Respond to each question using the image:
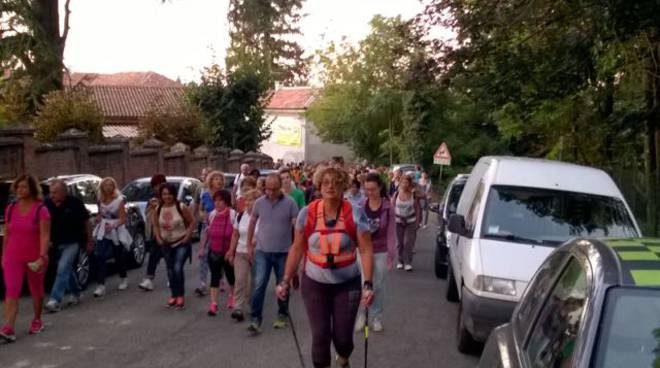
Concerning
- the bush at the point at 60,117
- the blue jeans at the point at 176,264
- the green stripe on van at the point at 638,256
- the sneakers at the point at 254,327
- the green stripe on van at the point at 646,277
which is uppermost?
the bush at the point at 60,117

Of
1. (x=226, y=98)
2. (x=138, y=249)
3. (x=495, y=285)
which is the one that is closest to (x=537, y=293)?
(x=495, y=285)

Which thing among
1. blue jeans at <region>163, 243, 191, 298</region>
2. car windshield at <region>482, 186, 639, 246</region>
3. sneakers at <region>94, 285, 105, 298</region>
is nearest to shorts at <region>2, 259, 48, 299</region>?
blue jeans at <region>163, 243, 191, 298</region>

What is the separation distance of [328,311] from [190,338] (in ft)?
10.00

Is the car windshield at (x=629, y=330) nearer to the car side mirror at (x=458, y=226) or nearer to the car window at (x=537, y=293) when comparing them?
the car window at (x=537, y=293)

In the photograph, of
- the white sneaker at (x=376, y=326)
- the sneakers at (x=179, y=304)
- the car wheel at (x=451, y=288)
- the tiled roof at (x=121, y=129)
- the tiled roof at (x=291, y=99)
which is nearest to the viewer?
the white sneaker at (x=376, y=326)

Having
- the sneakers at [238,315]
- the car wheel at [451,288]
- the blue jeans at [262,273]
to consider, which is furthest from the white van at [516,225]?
the sneakers at [238,315]

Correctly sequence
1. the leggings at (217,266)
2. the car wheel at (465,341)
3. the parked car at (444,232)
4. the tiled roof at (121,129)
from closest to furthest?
the car wheel at (465,341) < the leggings at (217,266) < the parked car at (444,232) < the tiled roof at (121,129)

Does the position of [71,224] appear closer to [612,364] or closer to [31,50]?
[612,364]

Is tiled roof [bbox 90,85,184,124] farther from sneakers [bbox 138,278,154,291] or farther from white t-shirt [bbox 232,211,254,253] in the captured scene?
white t-shirt [bbox 232,211,254,253]

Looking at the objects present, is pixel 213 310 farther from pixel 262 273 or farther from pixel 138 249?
pixel 138 249

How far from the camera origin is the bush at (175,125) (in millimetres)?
34688

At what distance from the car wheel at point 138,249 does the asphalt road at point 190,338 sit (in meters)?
2.55

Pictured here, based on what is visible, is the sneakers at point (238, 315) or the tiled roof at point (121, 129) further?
the tiled roof at point (121, 129)

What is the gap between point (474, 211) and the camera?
9.12 meters
